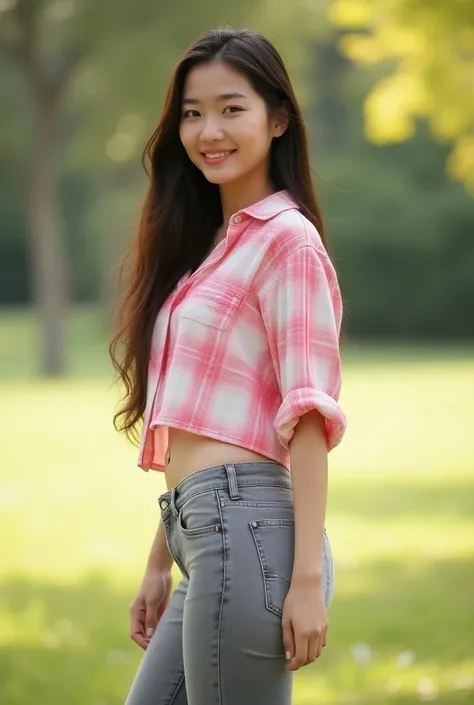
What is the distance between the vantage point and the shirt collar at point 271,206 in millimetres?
2457

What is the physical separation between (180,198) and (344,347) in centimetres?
919

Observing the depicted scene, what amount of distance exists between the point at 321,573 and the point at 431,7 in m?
8.16

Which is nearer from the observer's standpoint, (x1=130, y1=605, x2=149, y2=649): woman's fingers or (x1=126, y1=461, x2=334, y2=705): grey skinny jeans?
(x1=126, y1=461, x2=334, y2=705): grey skinny jeans

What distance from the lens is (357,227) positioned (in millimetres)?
30016

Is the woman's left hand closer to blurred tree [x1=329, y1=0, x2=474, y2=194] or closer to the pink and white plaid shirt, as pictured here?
the pink and white plaid shirt

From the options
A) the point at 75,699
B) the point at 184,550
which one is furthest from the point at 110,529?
the point at 184,550

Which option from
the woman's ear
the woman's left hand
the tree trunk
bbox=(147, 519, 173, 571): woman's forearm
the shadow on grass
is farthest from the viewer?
the tree trunk

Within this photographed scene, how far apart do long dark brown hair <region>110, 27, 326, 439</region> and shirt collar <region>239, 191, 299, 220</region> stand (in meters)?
0.04

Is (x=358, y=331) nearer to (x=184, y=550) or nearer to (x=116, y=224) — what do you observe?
(x=116, y=224)

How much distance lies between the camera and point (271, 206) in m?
2.48

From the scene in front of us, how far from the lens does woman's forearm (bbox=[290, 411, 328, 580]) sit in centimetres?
227

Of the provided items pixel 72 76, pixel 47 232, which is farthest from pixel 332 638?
pixel 72 76

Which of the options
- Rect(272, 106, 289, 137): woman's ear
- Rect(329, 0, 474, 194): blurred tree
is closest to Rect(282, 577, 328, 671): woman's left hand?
Rect(272, 106, 289, 137): woman's ear

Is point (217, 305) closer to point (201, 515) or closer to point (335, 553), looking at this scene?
point (201, 515)
